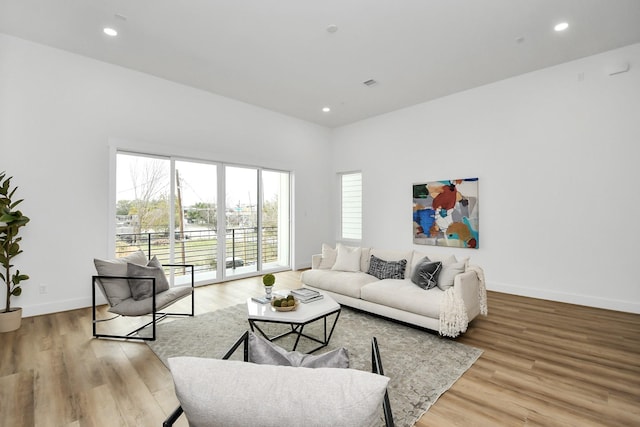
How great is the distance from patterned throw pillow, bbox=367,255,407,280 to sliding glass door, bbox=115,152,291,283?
277cm

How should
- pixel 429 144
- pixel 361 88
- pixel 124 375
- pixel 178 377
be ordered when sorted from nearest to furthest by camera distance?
pixel 178 377, pixel 124 375, pixel 361 88, pixel 429 144

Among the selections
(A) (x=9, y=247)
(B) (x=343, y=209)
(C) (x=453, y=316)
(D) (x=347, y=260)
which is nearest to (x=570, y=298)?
(C) (x=453, y=316)

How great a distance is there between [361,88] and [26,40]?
15.0 feet

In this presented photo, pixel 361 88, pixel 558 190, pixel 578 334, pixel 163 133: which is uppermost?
pixel 361 88

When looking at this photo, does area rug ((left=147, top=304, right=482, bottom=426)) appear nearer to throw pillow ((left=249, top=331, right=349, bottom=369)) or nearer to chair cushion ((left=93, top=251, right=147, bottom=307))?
chair cushion ((left=93, top=251, right=147, bottom=307))

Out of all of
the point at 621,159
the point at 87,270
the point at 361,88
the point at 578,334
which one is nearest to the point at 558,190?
the point at 621,159

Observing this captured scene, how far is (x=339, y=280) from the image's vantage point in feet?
13.1

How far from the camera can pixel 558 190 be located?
432cm

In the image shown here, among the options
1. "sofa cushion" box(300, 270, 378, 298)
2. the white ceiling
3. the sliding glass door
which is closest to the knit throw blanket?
"sofa cushion" box(300, 270, 378, 298)

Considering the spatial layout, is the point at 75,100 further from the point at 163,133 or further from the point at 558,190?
the point at 558,190

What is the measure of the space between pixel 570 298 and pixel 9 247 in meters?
7.14

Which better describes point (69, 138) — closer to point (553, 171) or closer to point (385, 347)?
point (385, 347)

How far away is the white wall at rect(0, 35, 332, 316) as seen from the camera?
3648 millimetres

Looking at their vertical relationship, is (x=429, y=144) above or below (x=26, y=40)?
below
